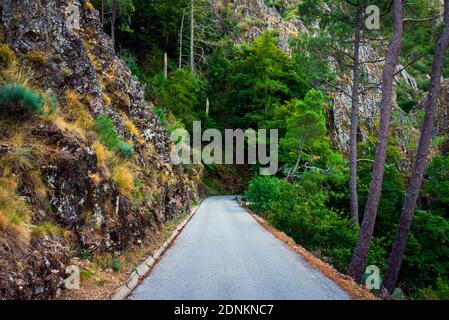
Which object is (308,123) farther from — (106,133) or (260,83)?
(260,83)

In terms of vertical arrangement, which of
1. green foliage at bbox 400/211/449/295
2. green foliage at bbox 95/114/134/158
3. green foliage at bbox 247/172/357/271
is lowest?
green foliage at bbox 400/211/449/295

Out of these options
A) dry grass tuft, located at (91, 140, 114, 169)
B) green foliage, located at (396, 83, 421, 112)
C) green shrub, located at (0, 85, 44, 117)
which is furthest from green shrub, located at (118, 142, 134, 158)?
green foliage, located at (396, 83, 421, 112)

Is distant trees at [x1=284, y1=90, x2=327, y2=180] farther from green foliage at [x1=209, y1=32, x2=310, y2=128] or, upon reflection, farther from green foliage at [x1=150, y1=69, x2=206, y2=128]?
green foliage at [x1=209, y1=32, x2=310, y2=128]

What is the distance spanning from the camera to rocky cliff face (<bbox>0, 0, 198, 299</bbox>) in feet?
17.8

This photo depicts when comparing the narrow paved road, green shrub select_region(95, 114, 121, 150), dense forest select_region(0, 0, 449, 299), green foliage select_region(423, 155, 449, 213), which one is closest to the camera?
the narrow paved road

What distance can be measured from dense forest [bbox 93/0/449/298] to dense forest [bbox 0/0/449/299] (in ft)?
0.31

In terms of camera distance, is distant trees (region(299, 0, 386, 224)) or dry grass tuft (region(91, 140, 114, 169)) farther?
distant trees (region(299, 0, 386, 224))

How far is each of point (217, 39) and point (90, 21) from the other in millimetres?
38844

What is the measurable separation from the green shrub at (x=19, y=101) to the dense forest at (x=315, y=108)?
375 inches

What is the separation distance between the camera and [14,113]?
7660 millimetres

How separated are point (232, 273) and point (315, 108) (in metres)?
17.7

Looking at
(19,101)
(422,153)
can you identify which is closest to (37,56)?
(19,101)

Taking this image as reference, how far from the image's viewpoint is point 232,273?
8164mm

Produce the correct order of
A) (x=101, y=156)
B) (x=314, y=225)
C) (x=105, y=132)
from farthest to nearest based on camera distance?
(x=314, y=225), (x=105, y=132), (x=101, y=156)
